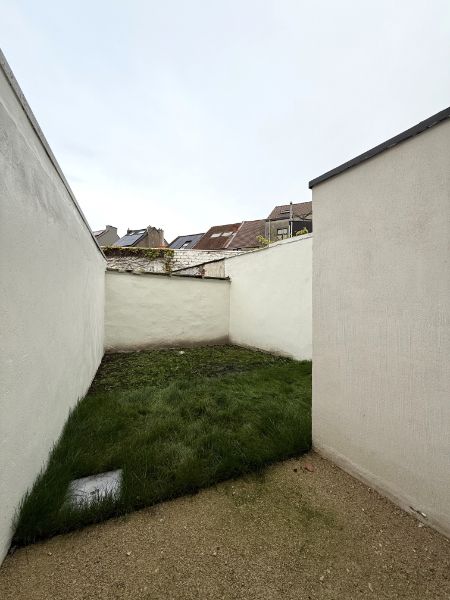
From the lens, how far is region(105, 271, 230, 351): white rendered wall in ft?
18.7

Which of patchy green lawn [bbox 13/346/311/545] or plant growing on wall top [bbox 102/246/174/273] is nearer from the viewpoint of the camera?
patchy green lawn [bbox 13/346/311/545]

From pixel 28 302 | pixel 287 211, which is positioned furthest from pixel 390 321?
pixel 287 211

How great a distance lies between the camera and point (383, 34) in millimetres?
3586

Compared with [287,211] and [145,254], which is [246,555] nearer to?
[145,254]

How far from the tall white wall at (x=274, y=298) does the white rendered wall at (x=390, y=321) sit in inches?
110

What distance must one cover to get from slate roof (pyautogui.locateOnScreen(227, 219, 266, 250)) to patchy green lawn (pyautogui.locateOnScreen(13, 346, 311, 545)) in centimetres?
1430

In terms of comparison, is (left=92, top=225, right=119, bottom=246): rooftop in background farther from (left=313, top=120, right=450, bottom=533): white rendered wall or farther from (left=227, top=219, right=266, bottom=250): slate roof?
(left=313, top=120, right=450, bottom=533): white rendered wall

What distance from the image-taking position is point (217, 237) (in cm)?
1947

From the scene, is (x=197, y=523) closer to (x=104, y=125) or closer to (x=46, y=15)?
(x=46, y=15)

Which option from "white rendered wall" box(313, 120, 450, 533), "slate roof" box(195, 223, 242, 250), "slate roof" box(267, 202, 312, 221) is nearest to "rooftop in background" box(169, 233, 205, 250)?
"slate roof" box(195, 223, 242, 250)

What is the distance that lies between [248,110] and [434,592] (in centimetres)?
874

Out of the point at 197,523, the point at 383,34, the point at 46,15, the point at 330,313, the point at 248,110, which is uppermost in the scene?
the point at 248,110

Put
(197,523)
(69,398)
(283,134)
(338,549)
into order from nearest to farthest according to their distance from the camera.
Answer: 1. (338,549)
2. (197,523)
3. (69,398)
4. (283,134)

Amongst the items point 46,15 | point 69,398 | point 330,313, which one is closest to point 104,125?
point 46,15
